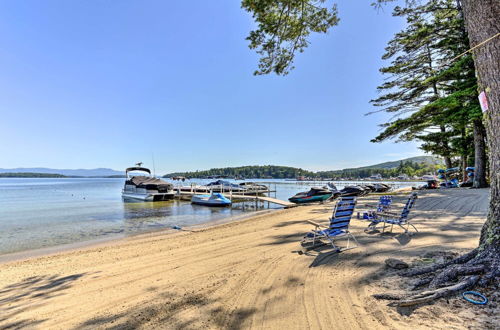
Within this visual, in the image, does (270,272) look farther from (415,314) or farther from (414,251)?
(414,251)

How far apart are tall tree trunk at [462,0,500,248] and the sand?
42.8 inches

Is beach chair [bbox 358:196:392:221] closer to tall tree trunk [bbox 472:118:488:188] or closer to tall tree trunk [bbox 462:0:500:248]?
tall tree trunk [bbox 462:0:500:248]

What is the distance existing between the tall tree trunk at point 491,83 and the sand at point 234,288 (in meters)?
1.09

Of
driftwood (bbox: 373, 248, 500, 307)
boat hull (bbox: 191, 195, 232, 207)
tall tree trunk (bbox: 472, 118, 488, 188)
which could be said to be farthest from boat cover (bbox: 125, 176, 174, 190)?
driftwood (bbox: 373, 248, 500, 307)

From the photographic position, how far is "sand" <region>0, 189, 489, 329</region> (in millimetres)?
2538

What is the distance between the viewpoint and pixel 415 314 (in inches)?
93.0

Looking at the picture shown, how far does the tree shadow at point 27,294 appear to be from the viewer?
3.07 metres

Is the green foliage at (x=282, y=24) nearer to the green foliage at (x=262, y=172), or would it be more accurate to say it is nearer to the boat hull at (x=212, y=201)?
the boat hull at (x=212, y=201)

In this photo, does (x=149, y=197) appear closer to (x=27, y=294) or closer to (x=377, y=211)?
(x=27, y=294)

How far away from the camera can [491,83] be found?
2828mm

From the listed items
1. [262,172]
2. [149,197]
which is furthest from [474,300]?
[262,172]

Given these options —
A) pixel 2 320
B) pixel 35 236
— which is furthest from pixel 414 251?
pixel 35 236

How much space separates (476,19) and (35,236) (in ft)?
51.3

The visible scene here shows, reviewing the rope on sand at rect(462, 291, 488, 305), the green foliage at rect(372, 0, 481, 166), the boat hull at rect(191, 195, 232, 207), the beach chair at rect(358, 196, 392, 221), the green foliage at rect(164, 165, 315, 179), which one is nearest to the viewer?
the rope on sand at rect(462, 291, 488, 305)
